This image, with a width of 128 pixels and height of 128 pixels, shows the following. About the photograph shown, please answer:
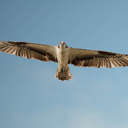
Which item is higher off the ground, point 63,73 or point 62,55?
point 62,55

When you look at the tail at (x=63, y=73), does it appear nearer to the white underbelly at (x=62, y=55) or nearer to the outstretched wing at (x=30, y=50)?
the white underbelly at (x=62, y=55)

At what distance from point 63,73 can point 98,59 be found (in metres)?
3.81

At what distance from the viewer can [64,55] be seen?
2295 cm

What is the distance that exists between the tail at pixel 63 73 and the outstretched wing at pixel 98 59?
1.61 m

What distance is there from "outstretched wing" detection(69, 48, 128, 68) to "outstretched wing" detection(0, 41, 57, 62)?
69.7 inches

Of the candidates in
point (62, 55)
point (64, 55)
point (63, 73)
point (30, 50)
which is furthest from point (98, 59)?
point (30, 50)

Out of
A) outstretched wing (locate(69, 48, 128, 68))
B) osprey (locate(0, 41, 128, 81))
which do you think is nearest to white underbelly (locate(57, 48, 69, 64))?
osprey (locate(0, 41, 128, 81))

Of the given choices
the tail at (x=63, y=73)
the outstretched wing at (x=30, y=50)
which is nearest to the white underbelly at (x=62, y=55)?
the tail at (x=63, y=73)

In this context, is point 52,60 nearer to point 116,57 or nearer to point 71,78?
point 71,78

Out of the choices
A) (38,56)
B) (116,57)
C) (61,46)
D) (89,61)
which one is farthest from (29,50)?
(116,57)

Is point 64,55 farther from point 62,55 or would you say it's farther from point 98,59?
point 98,59

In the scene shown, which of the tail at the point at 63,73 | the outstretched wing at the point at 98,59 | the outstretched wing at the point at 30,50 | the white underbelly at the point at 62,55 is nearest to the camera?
the tail at the point at 63,73

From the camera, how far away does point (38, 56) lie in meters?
24.0

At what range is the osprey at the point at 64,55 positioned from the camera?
2278 cm
